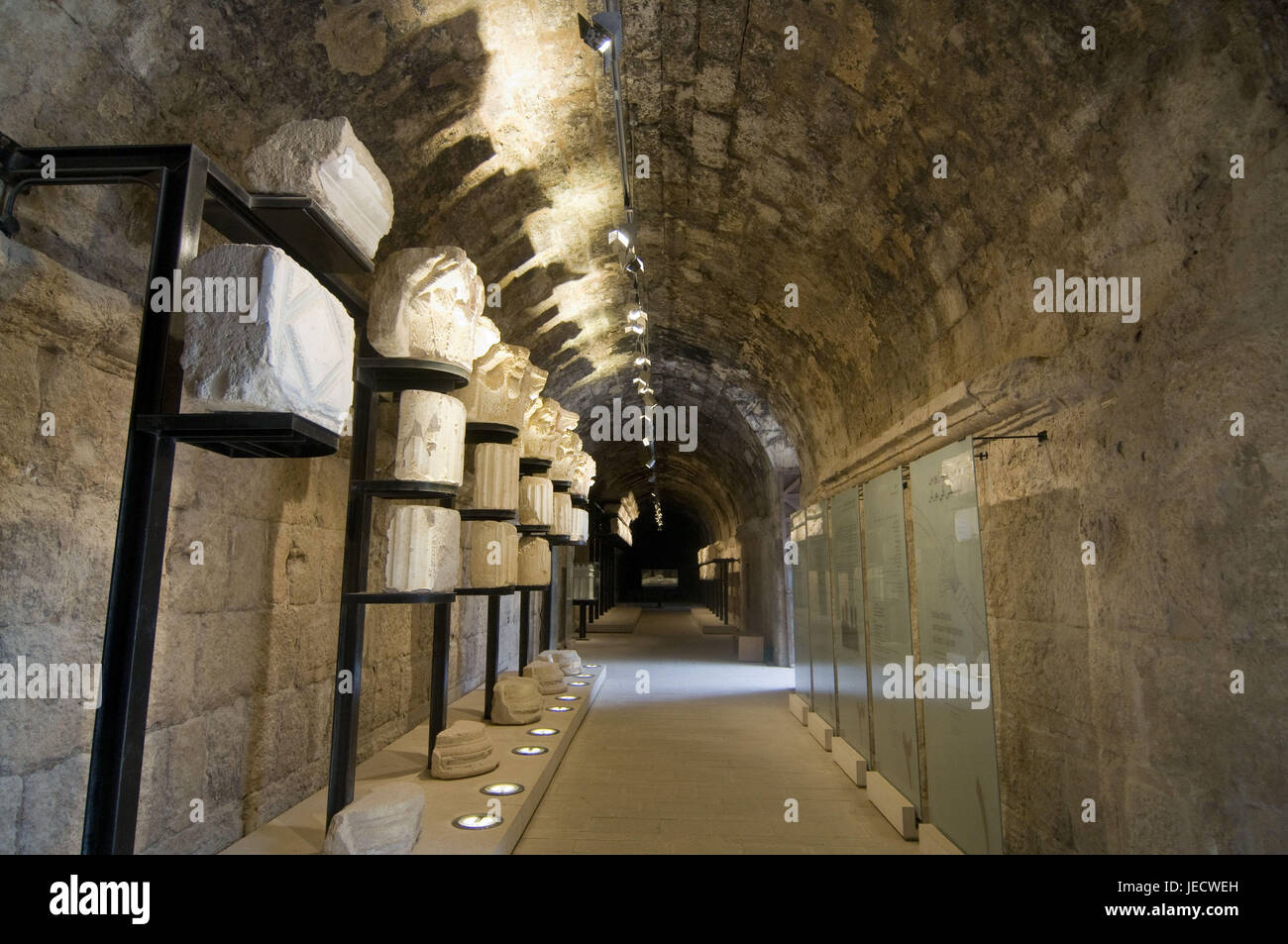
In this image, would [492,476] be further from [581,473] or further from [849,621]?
[581,473]

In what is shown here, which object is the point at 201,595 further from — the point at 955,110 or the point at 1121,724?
the point at 955,110

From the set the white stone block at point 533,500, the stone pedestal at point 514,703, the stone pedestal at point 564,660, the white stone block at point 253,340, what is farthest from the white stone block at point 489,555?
the stone pedestal at point 564,660

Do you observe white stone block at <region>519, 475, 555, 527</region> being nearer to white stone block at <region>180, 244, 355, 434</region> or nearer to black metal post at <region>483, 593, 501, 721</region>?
black metal post at <region>483, 593, 501, 721</region>

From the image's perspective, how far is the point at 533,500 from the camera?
7.13 metres

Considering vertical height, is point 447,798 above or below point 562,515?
below

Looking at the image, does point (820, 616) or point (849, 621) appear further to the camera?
point (820, 616)

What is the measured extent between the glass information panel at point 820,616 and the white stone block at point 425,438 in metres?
4.19

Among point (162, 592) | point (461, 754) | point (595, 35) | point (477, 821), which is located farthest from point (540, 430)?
point (162, 592)

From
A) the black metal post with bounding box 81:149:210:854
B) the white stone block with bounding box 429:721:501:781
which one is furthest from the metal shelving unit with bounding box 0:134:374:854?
the white stone block with bounding box 429:721:501:781

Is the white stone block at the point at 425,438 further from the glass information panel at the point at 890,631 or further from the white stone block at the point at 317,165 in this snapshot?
the glass information panel at the point at 890,631

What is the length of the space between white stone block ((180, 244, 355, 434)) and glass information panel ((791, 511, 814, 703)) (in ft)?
21.8

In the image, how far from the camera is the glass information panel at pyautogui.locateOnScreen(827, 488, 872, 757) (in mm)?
5832

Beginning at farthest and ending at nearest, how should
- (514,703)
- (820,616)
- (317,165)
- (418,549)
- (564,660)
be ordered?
(564,660), (820,616), (514,703), (418,549), (317,165)

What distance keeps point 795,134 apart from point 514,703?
18.7 ft
